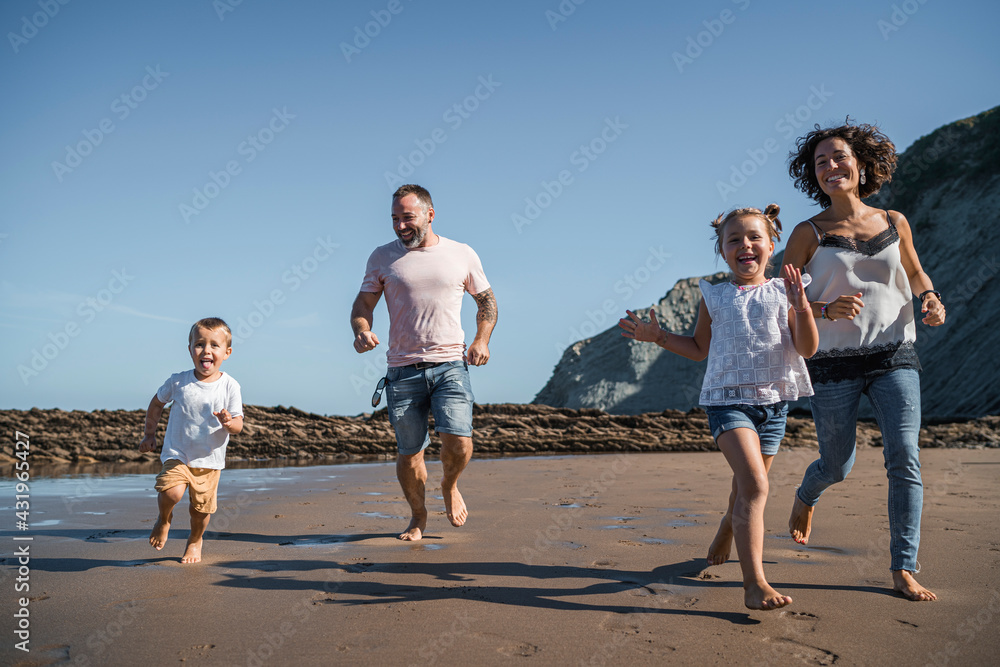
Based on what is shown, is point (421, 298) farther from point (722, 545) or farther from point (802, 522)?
point (802, 522)

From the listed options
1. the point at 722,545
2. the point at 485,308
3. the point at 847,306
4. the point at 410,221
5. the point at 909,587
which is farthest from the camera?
the point at 485,308

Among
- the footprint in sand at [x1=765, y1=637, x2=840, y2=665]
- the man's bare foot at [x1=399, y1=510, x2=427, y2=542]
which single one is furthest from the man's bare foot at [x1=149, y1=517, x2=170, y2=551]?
the footprint in sand at [x1=765, y1=637, x2=840, y2=665]

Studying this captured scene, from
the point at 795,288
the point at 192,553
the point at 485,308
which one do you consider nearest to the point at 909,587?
the point at 795,288

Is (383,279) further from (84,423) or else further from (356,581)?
(84,423)

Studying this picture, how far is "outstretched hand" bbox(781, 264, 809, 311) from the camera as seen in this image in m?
2.83

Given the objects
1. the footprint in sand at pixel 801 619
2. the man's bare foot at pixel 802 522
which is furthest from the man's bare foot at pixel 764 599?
the man's bare foot at pixel 802 522

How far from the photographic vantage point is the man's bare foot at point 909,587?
2.76 meters

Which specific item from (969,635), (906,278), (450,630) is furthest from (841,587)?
(450,630)

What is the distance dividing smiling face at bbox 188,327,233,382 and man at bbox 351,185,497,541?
0.74 m

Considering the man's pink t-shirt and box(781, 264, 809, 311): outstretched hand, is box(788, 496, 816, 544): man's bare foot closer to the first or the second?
box(781, 264, 809, 311): outstretched hand

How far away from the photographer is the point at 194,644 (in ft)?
7.39

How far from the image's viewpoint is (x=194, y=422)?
3709mm

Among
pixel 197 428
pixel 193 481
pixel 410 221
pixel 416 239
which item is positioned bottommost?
pixel 193 481

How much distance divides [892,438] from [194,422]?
3.37 m
